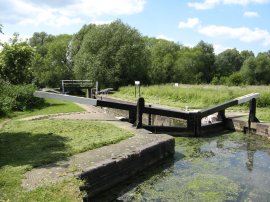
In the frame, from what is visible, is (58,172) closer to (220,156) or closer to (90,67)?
(220,156)

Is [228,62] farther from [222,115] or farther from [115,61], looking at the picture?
[222,115]

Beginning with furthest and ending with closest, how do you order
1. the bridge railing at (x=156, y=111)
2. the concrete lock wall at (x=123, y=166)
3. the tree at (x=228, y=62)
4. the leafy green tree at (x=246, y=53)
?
the leafy green tree at (x=246, y=53) → the tree at (x=228, y=62) → the bridge railing at (x=156, y=111) → the concrete lock wall at (x=123, y=166)

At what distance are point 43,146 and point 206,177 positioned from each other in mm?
3879

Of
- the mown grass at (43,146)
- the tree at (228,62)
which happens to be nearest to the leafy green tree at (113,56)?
the mown grass at (43,146)

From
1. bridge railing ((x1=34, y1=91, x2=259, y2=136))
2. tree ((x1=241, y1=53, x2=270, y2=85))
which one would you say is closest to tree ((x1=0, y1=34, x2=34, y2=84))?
bridge railing ((x1=34, y1=91, x2=259, y2=136))

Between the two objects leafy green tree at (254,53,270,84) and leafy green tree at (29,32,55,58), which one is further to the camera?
leafy green tree at (254,53,270,84)

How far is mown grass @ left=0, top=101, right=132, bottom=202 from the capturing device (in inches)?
220

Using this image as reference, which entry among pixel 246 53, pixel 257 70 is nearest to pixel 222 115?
pixel 257 70

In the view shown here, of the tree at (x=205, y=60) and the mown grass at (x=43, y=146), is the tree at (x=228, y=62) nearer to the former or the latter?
the tree at (x=205, y=60)

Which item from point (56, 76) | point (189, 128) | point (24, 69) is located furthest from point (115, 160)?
point (56, 76)

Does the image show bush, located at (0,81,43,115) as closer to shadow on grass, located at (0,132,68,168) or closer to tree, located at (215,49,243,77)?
shadow on grass, located at (0,132,68,168)

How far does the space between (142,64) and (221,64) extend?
3734cm

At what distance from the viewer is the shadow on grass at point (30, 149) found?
7.03 metres

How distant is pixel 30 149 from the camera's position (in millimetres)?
7855
